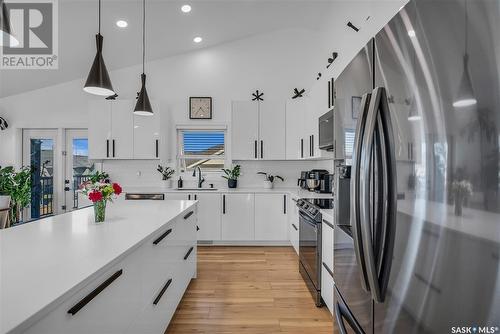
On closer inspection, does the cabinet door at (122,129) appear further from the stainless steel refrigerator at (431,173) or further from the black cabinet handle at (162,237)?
the stainless steel refrigerator at (431,173)

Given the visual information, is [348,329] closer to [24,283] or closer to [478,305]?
[478,305]

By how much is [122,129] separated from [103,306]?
12.5ft

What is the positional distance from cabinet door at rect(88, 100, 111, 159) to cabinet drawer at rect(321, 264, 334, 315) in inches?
149

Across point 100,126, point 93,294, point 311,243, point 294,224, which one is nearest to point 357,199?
point 93,294

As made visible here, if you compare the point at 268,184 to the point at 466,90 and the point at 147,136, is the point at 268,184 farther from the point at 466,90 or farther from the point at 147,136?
the point at 466,90

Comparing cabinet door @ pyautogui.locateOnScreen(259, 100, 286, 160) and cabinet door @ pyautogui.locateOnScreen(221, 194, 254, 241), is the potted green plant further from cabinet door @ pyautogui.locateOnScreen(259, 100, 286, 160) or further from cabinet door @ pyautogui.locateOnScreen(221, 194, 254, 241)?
cabinet door @ pyautogui.locateOnScreen(259, 100, 286, 160)

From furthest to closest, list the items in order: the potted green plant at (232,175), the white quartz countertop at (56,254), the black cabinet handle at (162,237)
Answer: the potted green plant at (232,175)
the black cabinet handle at (162,237)
the white quartz countertop at (56,254)

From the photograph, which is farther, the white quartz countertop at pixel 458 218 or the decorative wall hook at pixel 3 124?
the decorative wall hook at pixel 3 124

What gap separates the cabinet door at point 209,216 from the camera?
4.20 m

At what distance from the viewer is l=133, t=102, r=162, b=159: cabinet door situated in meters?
4.38

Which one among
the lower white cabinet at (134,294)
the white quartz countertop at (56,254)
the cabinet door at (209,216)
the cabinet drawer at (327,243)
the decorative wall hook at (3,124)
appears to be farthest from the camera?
the decorative wall hook at (3,124)

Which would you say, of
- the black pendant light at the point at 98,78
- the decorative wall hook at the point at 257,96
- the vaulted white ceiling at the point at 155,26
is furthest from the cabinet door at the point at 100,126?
the black pendant light at the point at 98,78

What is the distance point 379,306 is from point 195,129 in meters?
4.34

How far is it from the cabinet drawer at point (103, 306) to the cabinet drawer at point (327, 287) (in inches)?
58.3
